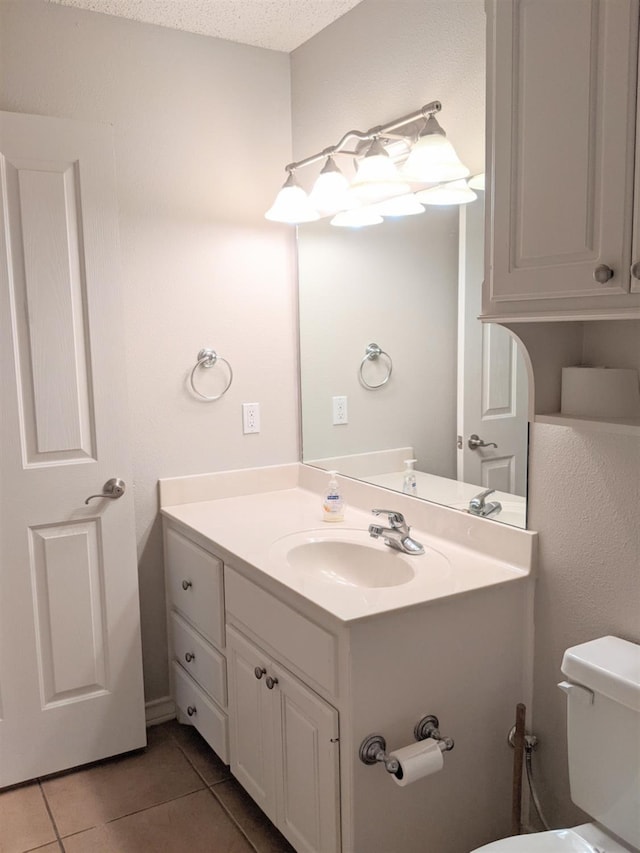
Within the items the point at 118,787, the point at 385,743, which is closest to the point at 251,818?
the point at 118,787

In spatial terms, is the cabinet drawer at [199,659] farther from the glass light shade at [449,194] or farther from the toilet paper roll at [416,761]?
the glass light shade at [449,194]

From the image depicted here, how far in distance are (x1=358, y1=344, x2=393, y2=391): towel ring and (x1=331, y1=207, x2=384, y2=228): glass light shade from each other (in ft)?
1.32

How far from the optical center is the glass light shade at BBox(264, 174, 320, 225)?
2.32 metres

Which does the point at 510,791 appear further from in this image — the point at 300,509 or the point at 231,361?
the point at 231,361

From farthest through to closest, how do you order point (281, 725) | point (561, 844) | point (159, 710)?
point (159, 710), point (281, 725), point (561, 844)

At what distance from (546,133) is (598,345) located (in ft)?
1.58

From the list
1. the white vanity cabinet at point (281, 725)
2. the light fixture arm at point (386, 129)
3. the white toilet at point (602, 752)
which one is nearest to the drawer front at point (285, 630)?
the white vanity cabinet at point (281, 725)

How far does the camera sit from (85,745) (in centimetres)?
234

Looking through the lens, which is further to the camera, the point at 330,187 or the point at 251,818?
the point at 330,187

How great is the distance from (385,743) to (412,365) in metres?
1.09

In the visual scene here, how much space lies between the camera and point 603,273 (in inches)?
47.8

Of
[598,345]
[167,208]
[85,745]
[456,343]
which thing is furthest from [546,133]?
[85,745]

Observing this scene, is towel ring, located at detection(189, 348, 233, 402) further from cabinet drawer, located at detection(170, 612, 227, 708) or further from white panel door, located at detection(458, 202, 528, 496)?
white panel door, located at detection(458, 202, 528, 496)

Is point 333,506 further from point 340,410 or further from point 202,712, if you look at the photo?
point 202,712
